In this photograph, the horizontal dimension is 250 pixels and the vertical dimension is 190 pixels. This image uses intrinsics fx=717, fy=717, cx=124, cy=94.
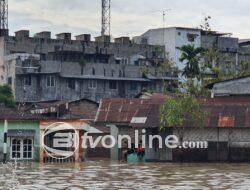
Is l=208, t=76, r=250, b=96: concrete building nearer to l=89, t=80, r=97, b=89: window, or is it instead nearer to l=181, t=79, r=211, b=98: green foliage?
l=181, t=79, r=211, b=98: green foliage

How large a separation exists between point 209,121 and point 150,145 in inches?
182

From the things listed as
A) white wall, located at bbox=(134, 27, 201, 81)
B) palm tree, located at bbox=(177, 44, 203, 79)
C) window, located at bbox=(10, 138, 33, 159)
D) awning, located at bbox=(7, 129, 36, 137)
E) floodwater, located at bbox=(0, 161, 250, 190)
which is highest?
white wall, located at bbox=(134, 27, 201, 81)

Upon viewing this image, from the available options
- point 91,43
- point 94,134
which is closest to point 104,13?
point 91,43

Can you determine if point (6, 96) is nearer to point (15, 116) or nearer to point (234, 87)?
point (15, 116)

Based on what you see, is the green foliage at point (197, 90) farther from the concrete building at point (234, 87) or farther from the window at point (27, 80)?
the window at point (27, 80)

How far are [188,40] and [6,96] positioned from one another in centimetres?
2625

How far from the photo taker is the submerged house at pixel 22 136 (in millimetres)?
45344

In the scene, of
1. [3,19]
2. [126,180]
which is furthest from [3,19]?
[126,180]

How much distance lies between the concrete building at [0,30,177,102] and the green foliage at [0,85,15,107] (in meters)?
2.41

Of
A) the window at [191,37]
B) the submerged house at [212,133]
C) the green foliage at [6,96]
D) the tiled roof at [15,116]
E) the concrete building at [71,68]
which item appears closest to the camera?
the tiled roof at [15,116]

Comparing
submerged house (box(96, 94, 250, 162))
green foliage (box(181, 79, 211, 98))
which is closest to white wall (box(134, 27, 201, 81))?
green foliage (box(181, 79, 211, 98))

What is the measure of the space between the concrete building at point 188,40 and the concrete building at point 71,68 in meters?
2.62

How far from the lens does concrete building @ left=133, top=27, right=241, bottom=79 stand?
86.4 metres

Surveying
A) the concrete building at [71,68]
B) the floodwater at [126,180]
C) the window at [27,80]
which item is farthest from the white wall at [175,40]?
the floodwater at [126,180]
